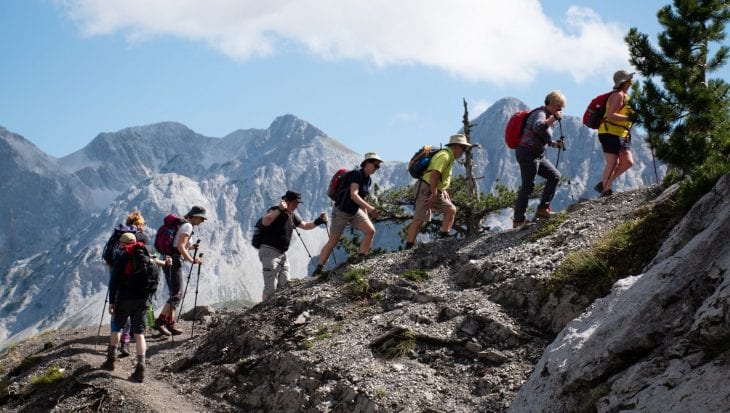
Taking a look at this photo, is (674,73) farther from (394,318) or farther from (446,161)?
(394,318)

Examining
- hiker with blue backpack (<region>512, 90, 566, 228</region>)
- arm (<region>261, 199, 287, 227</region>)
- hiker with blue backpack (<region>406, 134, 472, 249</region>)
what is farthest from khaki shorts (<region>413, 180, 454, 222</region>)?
arm (<region>261, 199, 287, 227</region>)

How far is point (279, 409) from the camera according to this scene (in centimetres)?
1068

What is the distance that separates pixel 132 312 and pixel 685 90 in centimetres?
1101

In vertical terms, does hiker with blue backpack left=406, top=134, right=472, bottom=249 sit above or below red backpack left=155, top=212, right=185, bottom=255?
above

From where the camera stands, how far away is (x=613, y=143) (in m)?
14.5

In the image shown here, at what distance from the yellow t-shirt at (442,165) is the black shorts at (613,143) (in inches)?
127

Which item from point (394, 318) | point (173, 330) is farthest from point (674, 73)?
point (173, 330)

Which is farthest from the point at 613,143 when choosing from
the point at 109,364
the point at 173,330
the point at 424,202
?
the point at 173,330

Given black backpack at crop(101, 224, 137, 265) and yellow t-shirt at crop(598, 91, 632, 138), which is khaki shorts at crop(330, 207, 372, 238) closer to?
black backpack at crop(101, 224, 137, 265)

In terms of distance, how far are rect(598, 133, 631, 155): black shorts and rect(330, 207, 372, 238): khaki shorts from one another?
5.40m

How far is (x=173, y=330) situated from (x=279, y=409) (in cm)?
731

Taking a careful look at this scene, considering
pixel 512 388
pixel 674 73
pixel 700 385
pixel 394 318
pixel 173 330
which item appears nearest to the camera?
pixel 700 385

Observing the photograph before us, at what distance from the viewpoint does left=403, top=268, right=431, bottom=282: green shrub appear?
13633 mm

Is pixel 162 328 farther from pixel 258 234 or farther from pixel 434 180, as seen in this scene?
pixel 434 180
